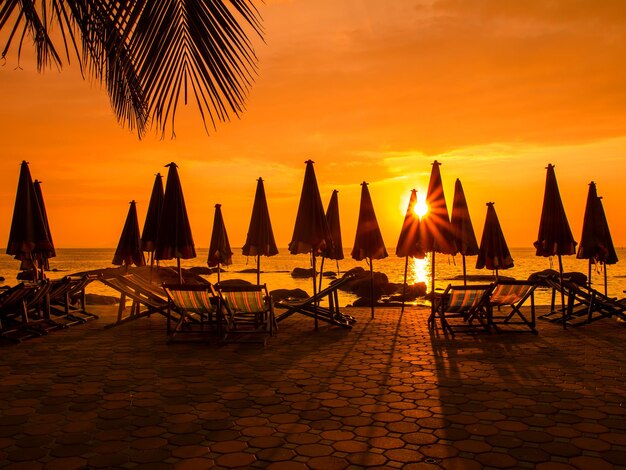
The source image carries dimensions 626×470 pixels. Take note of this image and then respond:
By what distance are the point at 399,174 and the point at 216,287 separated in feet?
39.9

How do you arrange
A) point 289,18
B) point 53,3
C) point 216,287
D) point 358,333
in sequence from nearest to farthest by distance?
point 53,3 < point 289,18 < point 216,287 < point 358,333

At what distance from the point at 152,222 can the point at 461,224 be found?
6.26 metres

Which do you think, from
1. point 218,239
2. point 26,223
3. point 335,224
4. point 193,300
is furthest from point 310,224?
point 26,223

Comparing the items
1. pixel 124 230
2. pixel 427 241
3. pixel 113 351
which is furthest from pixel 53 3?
pixel 124 230

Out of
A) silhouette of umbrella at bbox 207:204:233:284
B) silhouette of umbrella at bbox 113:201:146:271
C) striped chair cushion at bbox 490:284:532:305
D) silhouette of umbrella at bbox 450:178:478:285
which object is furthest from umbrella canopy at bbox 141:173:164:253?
striped chair cushion at bbox 490:284:532:305

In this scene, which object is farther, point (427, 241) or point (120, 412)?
point (427, 241)

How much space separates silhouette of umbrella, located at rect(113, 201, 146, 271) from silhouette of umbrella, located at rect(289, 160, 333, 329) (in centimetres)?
370

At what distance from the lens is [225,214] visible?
1366cm

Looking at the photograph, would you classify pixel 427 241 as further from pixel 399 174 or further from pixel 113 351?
pixel 399 174

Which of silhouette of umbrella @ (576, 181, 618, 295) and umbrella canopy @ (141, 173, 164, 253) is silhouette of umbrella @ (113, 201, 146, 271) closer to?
umbrella canopy @ (141, 173, 164, 253)

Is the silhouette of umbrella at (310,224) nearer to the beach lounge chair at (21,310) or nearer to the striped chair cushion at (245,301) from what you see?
the striped chair cushion at (245,301)

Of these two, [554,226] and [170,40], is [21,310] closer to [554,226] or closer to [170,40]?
[170,40]

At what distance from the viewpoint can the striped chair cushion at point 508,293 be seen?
884 centimetres

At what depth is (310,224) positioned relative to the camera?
9.25m
